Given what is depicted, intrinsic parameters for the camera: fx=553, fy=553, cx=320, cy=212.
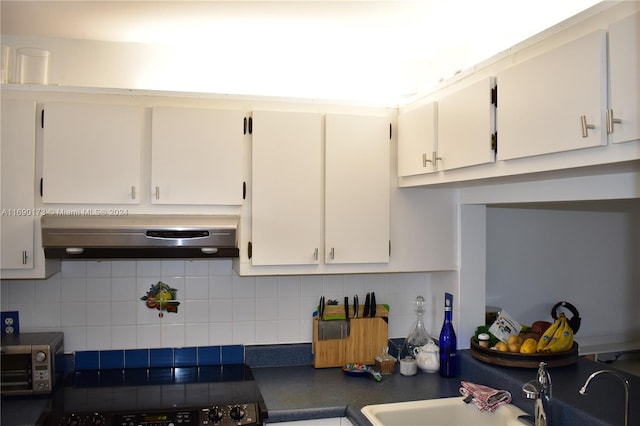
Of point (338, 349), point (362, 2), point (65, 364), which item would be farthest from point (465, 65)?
point (65, 364)

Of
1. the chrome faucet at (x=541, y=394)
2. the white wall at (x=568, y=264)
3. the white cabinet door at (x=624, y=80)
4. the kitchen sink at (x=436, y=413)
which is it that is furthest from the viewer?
the white wall at (x=568, y=264)

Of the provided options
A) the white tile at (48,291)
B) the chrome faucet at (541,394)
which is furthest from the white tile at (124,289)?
the chrome faucet at (541,394)

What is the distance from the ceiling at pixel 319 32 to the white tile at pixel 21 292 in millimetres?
1156

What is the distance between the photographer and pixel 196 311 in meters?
2.72

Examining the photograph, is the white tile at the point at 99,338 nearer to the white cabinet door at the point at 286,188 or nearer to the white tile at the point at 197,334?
the white tile at the point at 197,334

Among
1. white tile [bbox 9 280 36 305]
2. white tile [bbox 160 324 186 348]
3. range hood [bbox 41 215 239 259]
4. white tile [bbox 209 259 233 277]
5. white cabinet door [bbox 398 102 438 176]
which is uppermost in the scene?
white cabinet door [bbox 398 102 438 176]

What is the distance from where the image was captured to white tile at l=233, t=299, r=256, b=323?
9.05ft

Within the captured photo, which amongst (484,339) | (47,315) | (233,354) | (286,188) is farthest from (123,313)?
(484,339)

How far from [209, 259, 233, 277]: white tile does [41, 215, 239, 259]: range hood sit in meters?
0.42

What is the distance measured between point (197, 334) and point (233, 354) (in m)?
0.20

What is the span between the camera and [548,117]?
5.21 feet

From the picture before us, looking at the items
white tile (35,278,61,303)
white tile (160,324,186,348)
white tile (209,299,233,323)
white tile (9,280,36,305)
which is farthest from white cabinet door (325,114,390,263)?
white tile (9,280,36,305)

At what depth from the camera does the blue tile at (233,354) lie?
2734 mm

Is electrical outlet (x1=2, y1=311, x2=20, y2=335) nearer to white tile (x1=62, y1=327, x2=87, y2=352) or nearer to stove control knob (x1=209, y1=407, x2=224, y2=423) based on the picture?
white tile (x1=62, y1=327, x2=87, y2=352)
